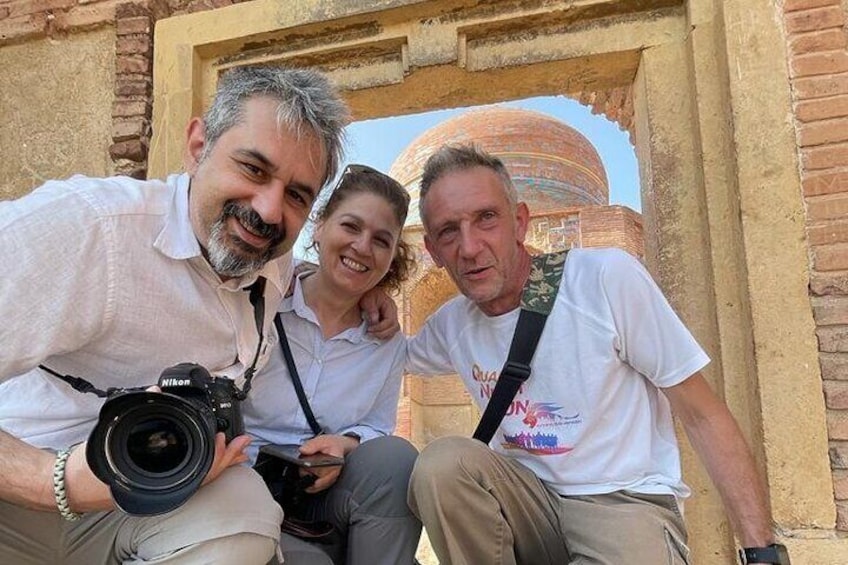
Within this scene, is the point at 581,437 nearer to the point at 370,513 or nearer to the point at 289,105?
the point at 370,513

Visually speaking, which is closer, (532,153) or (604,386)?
(604,386)

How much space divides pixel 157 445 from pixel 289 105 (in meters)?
0.91

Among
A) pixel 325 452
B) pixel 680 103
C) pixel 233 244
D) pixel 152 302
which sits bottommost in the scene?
pixel 325 452

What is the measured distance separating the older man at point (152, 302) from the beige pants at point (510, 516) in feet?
1.53

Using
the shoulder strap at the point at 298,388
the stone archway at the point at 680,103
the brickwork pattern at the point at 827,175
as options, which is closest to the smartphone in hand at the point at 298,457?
the shoulder strap at the point at 298,388

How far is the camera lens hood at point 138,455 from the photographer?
1364 millimetres

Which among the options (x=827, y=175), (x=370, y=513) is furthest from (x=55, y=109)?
(x=827, y=175)

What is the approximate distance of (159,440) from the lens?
146 centimetres

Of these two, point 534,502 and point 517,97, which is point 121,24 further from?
point 534,502

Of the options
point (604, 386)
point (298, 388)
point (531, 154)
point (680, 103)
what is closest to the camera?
point (604, 386)

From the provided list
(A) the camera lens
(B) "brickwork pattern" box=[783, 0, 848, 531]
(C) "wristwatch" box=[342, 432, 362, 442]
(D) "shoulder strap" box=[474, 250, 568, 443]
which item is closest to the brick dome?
(B) "brickwork pattern" box=[783, 0, 848, 531]

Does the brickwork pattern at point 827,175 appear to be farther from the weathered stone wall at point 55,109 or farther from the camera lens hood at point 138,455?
the weathered stone wall at point 55,109

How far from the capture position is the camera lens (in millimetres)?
1429

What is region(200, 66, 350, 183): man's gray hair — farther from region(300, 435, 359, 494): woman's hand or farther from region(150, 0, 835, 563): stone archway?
region(150, 0, 835, 563): stone archway
